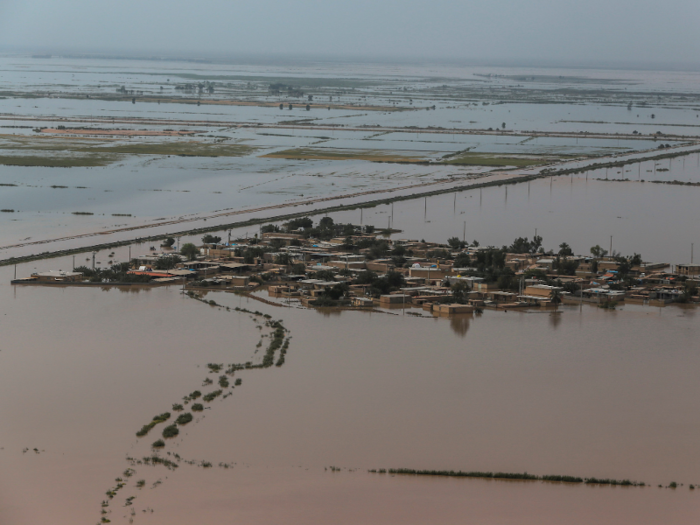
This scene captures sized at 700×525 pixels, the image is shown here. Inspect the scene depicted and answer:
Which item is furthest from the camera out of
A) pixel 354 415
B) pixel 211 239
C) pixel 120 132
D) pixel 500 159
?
pixel 120 132

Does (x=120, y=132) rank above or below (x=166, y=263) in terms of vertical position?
above

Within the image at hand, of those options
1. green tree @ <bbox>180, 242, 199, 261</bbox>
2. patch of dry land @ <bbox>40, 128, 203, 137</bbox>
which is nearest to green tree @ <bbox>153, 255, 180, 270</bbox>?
green tree @ <bbox>180, 242, 199, 261</bbox>

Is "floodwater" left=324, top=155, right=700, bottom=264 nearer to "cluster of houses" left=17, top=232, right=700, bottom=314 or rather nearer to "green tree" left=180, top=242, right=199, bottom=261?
"cluster of houses" left=17, top=232, right=700, bottom=314

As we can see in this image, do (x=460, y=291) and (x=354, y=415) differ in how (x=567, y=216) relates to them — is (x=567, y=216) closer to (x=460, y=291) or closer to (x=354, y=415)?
(x=460, y=291)

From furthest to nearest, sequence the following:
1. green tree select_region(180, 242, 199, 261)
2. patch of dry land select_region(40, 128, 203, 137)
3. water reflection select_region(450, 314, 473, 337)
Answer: patch of dry land select_region(40, 128, 203, 137)
green tree select_region(180, 242, 199, 261)
water reflection select_region(450, 314, 473, 337)

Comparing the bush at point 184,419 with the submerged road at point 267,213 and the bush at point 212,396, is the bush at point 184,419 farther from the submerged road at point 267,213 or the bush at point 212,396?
the submerged road at point 267,213

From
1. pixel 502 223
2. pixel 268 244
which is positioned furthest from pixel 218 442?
pixel 502 223

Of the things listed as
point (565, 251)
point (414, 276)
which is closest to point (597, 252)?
point (565, 251)
